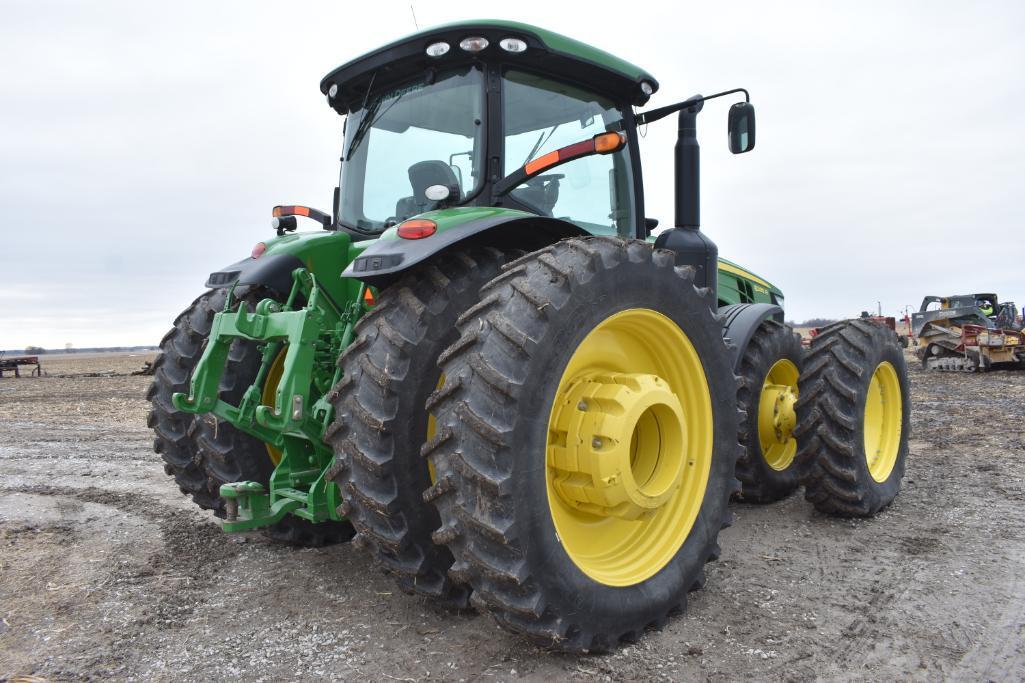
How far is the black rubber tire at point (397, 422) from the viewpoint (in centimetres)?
258

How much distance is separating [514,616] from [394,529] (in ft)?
1.88

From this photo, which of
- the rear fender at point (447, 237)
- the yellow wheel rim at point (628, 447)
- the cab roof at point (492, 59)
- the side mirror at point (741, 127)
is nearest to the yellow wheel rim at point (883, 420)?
the side mirror at point (741, 127)

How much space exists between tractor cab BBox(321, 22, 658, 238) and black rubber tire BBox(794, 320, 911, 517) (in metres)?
1.40

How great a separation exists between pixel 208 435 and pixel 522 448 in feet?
6.72

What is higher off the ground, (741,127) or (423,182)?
(741,127)

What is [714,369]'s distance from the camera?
3.11 meters

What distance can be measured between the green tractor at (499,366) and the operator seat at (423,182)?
0.02 meters

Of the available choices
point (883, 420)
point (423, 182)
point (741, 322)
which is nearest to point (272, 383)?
point (423, 182)

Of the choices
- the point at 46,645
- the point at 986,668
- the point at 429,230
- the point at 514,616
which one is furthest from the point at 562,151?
the point at 46,645

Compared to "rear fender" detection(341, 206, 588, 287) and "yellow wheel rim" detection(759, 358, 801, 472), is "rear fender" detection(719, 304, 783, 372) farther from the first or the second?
"rear fender" detection(341, 206, 588, 287)

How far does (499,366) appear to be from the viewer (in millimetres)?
2342

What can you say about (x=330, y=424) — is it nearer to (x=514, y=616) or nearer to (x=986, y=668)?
(x=514, y=616)

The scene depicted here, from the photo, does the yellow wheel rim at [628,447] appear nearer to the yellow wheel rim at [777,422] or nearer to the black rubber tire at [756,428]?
the black rubber tire at [756,428]

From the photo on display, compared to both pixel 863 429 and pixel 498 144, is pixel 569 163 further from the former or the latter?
pixel 863 429
